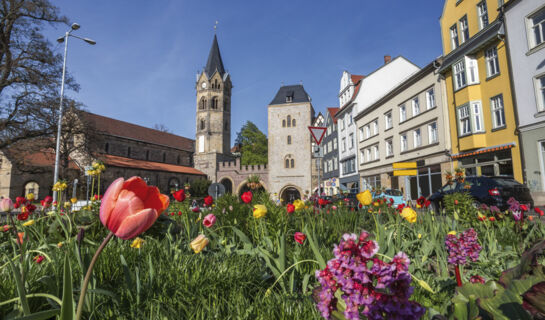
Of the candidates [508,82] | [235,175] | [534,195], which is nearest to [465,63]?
[508,82]

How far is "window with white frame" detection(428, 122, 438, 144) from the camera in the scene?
18562 millimetres

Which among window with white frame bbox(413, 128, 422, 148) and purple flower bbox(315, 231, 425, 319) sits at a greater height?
window with white frame bbox(413, 128, 422, 148)

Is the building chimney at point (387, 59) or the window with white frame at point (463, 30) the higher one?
the building chimney at point (387, 59)

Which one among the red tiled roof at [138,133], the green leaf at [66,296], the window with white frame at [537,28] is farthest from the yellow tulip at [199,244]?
the red tiled roof at [138,133]

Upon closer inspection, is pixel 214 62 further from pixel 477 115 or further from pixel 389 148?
pixel 477 115

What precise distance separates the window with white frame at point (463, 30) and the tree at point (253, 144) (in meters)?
39.8

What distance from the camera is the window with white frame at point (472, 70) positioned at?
1556cm

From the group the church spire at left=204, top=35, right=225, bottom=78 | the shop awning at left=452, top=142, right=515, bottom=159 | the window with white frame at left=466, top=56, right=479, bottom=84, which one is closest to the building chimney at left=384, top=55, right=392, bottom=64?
the window with white frame at left=466, top=56, right=479, bottom=84

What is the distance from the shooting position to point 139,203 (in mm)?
1000

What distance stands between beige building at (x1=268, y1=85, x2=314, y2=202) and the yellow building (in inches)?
1074

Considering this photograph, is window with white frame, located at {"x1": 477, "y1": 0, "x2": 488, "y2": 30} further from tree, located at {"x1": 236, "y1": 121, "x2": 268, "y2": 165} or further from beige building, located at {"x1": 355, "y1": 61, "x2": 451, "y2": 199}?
tree, located at {"x1": 236, "y1": 121, "x2": 268, "y2": 165}

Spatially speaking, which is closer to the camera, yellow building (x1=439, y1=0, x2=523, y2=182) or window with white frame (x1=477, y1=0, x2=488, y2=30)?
yellow building (x1=439, y1=0, x2=523, y2=182)

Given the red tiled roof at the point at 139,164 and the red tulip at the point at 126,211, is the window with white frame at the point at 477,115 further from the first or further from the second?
the red tiled roof at the point at 139,164

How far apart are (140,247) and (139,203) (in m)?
2.00
